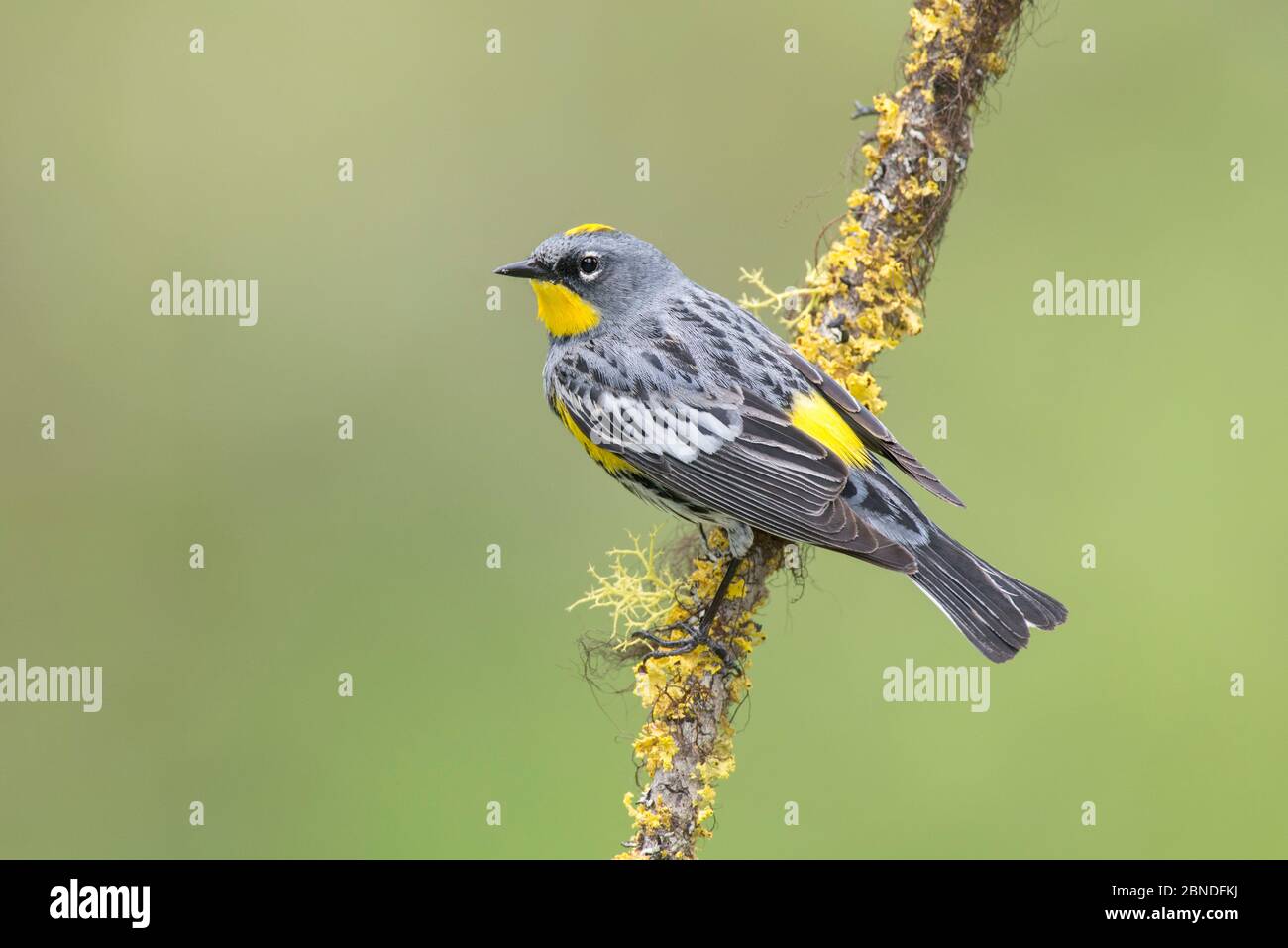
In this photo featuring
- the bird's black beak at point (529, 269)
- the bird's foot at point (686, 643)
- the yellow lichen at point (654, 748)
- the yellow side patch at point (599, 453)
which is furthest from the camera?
the bird's black beak at point (529, 269)

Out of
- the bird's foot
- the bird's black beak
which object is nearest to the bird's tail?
the bird's foot

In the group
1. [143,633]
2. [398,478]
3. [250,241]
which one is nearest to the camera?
[143,633]

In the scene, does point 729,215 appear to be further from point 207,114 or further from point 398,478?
point 207,114

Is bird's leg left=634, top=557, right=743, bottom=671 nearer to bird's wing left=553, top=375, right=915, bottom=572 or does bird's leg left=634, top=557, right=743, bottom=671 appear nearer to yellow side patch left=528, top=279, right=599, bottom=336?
bird's wing left=553, top=375, right=915, bottom=572

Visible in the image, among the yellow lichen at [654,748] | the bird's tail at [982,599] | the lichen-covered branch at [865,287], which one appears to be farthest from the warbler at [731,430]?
the yellow lichen at [654,748]

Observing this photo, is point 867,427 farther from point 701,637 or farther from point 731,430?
point 701,637

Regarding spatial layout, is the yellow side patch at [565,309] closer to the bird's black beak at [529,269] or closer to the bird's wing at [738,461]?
the bird's black beak at [529,269]

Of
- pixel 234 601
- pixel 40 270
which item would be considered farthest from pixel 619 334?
pixel 40 270
